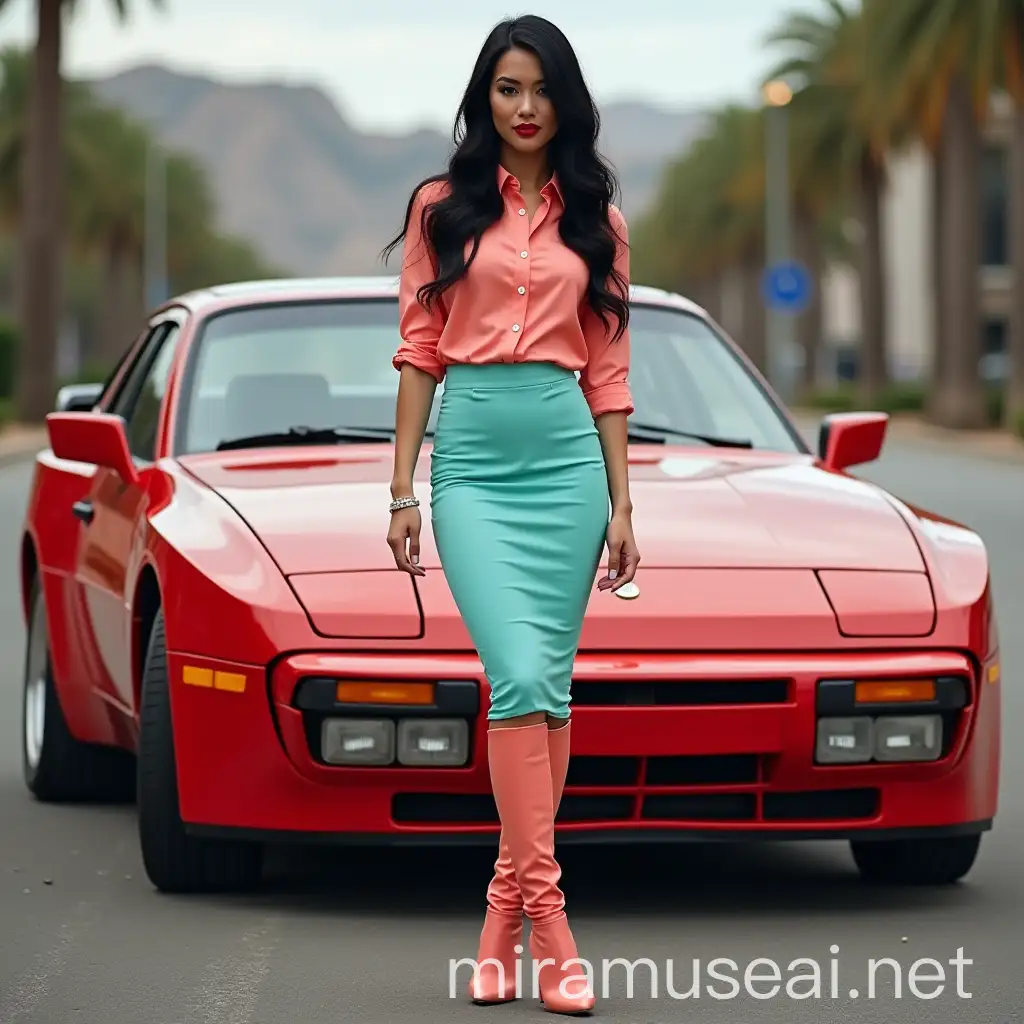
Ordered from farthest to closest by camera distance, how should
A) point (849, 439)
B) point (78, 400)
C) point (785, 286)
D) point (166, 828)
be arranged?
point (785, 286) → point (78, 400) → point (849, 439) → point (166, 828)

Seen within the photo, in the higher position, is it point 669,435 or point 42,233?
point 669,435

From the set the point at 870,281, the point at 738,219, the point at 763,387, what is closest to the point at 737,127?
the point at 738,219

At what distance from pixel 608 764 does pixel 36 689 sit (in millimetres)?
2854

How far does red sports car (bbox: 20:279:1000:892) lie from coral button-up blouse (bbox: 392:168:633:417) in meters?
0.78

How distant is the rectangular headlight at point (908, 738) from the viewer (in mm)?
5832

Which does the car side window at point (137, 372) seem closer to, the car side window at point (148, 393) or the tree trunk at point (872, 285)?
the car side window at point (148, 393)

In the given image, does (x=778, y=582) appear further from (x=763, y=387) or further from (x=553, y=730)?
(x=763, y=387)

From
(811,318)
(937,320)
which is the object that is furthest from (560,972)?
(811,318)

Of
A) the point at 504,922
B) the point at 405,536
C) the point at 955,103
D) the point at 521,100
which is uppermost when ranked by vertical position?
the point at 955,103

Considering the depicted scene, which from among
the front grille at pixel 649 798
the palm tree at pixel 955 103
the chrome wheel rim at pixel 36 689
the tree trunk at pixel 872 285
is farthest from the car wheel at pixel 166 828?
the tree trunk at pixel 872 285

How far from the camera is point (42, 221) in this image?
46031 millimetres

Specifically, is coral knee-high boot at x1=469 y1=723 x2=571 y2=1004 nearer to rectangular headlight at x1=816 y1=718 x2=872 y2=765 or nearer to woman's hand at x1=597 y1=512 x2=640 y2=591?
woman's hand at x1=597 y1=512 x2=640 y2=591

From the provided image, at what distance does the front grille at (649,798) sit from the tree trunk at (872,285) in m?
53.8

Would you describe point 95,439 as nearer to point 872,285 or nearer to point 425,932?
point 425,932
